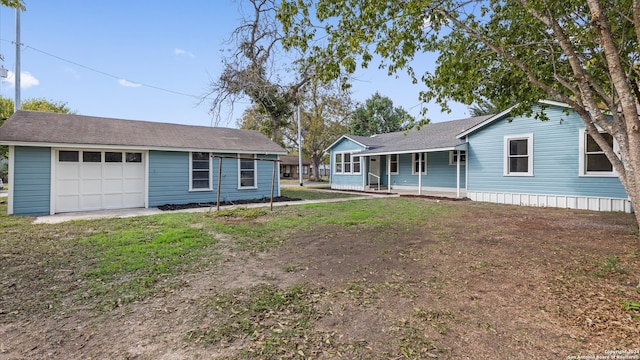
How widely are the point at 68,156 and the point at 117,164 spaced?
1.33m

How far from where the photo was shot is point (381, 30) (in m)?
5.80

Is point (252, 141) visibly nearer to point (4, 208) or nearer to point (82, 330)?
point (4, 208)

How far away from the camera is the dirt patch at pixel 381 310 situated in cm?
246

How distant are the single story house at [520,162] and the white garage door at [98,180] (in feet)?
31.2

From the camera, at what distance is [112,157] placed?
35.0 ft

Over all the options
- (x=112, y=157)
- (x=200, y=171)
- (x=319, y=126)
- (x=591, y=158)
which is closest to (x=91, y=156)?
(x=112, y=157)

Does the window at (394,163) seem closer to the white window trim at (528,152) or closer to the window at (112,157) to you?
the white window trim at (528,152)

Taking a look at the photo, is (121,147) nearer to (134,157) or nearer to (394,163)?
(134,157)

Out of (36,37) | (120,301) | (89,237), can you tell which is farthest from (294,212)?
(36,37)

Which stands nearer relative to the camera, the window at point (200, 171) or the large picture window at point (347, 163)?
the window at point (200, 171)

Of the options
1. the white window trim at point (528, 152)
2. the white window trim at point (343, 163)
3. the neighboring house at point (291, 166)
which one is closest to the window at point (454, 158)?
the white window trim at point (528, 152)

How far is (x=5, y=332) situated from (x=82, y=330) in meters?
0.65

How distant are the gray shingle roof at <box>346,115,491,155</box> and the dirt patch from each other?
366 inches

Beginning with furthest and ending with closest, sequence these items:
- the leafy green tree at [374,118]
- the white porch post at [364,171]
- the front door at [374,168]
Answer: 1. the leafy green tree at [374,118]
2. the front door at [374,168]
3. the white porch post at [364,171]
